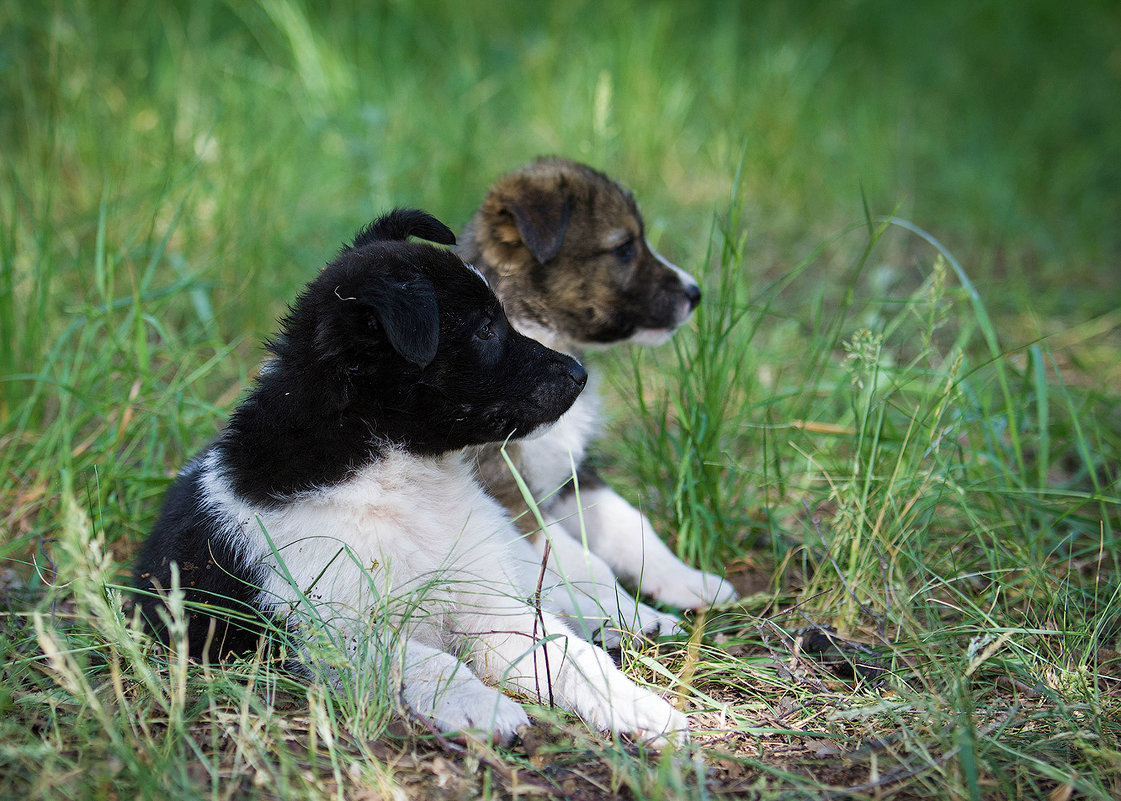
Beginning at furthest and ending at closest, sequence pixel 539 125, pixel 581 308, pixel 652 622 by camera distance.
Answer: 1. pixel 539 125
2. pixel 581 308
3. pixel 652 622

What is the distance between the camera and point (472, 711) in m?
2.32

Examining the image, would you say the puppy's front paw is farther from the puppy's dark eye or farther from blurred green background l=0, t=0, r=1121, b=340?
blurred green background l=0, t=0, r=1121, b=340

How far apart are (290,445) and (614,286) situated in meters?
1.78

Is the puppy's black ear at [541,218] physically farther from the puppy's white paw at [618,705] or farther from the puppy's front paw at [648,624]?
the puppy's white paw at [618,705]

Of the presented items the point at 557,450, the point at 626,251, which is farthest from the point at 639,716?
the point at 626,251

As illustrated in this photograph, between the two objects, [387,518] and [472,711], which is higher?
[387,518]

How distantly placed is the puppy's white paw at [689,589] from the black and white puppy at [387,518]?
71cm

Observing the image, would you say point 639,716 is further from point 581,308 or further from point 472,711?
point 581,308

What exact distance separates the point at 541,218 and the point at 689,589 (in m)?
1.53

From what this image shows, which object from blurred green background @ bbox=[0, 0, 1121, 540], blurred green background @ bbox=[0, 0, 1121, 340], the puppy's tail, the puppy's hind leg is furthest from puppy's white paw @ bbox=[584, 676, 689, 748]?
blurred green background @ bbox=[0, 0, 1121, 340]

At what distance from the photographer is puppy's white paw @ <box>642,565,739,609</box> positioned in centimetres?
326

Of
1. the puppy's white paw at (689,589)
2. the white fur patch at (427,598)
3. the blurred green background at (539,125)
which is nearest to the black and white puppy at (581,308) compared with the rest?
the puppy's white paw at (689,589)

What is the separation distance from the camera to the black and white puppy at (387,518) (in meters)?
2.39

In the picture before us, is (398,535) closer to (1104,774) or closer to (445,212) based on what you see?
(1104,774)
